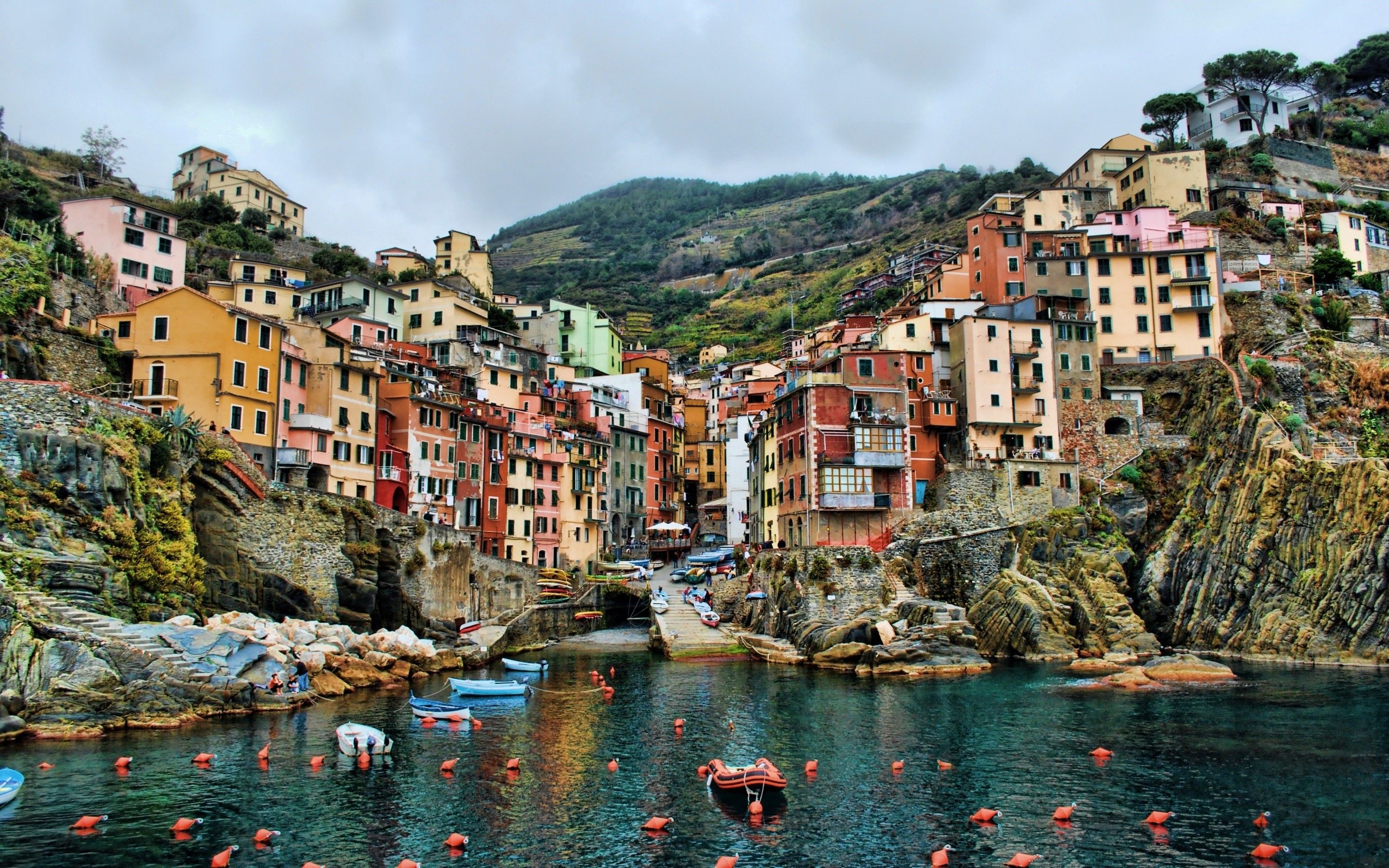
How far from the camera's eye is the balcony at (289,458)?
57188mm

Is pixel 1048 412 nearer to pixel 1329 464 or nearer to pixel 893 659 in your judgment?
pixel 1329 464

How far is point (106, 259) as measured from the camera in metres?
74.3

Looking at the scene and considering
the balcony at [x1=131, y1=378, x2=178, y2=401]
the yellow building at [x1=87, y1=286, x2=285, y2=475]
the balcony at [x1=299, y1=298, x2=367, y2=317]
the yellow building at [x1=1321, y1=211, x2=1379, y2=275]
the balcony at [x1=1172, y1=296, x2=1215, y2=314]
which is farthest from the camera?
the yellow building at [x1=1321, y1=211, x2=1379, y2=275]

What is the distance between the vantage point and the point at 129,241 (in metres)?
76.6

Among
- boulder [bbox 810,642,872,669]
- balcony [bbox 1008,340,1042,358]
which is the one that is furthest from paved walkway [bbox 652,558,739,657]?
balcony [bbox 1008,340,1042,358]

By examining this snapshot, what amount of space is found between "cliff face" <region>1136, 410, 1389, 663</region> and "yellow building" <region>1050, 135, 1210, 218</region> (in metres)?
42.7

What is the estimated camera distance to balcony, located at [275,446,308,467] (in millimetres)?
57188

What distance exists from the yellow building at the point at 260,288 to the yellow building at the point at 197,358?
76.6ft

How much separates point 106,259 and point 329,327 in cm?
1776

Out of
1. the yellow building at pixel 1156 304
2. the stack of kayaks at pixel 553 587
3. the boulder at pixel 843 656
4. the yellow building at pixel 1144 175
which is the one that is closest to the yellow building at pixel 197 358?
the stack of kayaks at pixel 553 587

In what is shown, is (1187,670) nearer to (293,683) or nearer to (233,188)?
(293,683)

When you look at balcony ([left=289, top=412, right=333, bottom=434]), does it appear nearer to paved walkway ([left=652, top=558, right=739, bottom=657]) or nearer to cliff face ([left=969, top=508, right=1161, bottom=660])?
paved walkway ([left=652, top=558, right=739, bottom=657])

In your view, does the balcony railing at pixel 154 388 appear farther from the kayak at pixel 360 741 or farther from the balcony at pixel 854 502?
the balcony at pixel 854 502

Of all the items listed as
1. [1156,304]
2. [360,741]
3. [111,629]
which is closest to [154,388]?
[111,629]
